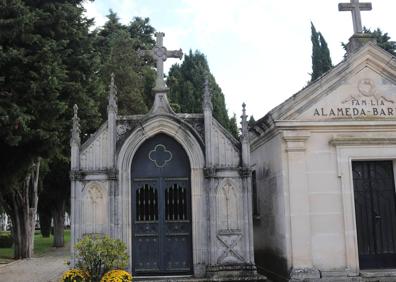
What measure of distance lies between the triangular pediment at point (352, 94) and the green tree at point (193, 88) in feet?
65.0

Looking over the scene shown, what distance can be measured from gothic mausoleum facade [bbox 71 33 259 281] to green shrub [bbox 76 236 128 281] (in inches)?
41.5

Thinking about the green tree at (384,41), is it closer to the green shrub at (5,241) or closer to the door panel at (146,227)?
the door panel at (146,227)

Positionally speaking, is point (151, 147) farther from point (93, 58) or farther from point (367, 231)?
point (93, 58)

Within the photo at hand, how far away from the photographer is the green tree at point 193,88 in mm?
32375

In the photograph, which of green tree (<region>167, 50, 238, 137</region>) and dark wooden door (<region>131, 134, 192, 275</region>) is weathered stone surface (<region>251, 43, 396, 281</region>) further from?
green tree (<region>167, 50, 238, 137</region>)

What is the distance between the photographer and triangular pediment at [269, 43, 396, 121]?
444 inches

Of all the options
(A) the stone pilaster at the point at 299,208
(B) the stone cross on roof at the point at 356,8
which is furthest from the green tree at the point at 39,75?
(B) the stone cross on roof at the point at 356,8

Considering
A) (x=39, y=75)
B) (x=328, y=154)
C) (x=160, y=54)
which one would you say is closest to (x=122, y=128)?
(x=160, y=54)

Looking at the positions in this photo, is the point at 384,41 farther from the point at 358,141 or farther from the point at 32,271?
the point at 32,271

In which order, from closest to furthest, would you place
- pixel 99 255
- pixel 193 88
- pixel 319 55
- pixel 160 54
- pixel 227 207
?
1. pixel 99 255
2. pixel 227 207
3. pixel 160 54
4. pixel 319 55
5. pixel 193 88

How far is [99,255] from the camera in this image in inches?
369

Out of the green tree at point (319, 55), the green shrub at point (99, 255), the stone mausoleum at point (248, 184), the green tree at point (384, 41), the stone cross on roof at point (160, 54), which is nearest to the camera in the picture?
the green shrub at point (99, 255)

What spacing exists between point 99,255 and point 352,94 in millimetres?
6843

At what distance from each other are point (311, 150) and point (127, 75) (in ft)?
62.5
